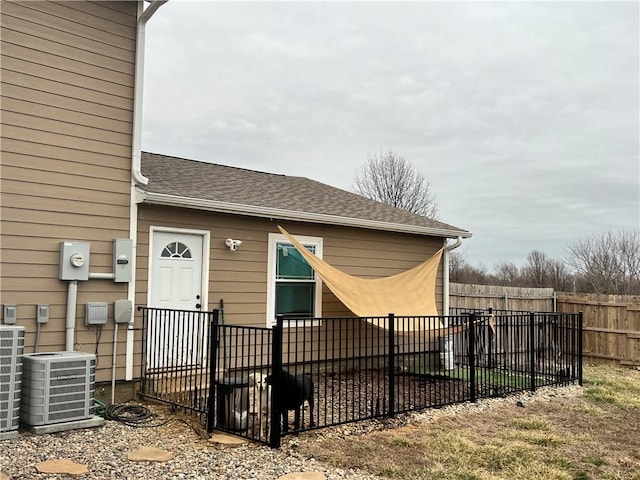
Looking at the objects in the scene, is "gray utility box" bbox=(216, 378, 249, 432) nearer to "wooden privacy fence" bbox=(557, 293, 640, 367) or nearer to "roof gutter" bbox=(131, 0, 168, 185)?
"roof gutter" bbox=(131, 0, 168, 185)

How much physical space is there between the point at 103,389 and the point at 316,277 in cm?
353

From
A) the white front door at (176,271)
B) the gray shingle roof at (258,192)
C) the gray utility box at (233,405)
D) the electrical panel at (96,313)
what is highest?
the gray shingle roof at (258,192)

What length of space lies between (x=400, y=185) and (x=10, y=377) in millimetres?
19099

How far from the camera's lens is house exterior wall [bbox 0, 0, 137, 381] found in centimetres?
523

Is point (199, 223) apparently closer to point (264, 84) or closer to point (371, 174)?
point (264, 84)

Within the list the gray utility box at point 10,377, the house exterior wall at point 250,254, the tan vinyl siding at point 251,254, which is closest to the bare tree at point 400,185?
the house exterior wall at point 250,254

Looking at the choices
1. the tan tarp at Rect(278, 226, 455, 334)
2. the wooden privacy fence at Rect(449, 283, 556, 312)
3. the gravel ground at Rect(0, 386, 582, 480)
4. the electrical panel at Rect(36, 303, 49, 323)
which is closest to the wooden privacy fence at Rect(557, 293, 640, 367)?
the wooden privacy fence at Rect(449, 283, 556, 312)

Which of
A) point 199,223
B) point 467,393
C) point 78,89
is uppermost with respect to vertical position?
point 78,89

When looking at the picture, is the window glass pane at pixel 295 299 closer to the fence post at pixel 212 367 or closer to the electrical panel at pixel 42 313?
the fence post at pixel 212 367

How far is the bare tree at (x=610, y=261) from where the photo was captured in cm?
1997

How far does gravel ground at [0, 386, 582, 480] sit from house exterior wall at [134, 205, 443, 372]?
52.7 inches

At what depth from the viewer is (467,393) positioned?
22.7 ft

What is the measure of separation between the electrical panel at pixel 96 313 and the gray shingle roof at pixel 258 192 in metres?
1.42

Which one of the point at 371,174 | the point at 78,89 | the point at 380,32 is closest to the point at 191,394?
the point at 78,89
